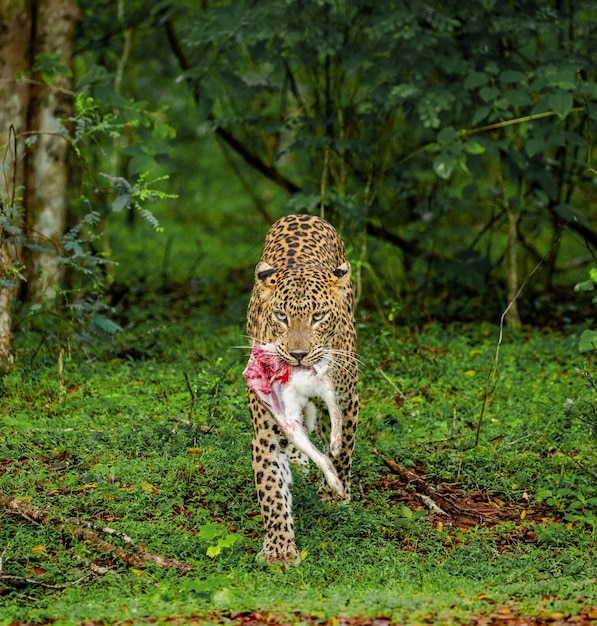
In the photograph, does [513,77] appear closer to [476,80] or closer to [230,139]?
[476,80]

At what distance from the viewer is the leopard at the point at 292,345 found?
21.8ft

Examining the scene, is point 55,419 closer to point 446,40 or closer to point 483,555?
point 483,555

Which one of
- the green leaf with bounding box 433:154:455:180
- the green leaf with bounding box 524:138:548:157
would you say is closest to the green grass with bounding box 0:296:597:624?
the green leaf with bounding box 433:154:455:180

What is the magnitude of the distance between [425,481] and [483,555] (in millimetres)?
1167

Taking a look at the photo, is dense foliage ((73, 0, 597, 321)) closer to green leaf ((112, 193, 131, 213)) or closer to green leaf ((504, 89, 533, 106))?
green leaf ((504, 89, 533, 106))

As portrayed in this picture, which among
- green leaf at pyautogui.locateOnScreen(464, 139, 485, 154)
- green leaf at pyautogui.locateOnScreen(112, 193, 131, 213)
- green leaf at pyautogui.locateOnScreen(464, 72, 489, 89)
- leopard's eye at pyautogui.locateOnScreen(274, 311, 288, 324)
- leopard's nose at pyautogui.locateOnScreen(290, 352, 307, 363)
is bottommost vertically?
leopard's nose at pyautogui.locateOnScreen(290, 352, 307, 363)

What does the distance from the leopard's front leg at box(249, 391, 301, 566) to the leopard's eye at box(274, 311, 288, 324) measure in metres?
0.60

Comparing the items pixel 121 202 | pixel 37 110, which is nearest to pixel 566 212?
pixel 121 202

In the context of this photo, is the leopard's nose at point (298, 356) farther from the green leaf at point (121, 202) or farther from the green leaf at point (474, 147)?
the green leaf at point (474, 147)

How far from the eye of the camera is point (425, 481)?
26.2ft

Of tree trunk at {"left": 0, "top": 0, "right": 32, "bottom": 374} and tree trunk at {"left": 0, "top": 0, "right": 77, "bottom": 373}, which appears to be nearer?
tree trunk at {"left": 0, "top": 0, "right": 32, "bottom": 374}

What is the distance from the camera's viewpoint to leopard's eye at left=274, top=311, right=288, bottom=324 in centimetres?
670

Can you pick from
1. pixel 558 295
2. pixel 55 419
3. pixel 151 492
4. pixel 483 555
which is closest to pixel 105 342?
pixel 55 419

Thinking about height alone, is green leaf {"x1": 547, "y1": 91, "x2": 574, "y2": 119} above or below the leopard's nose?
above
